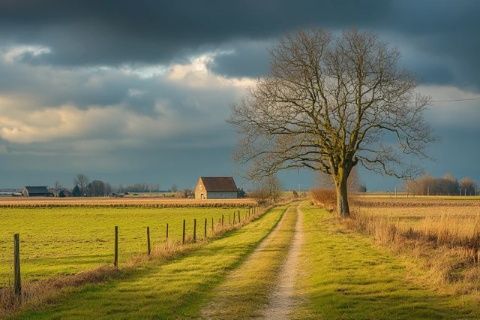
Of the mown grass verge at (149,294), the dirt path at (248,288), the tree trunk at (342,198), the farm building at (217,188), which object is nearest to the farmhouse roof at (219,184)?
the farm building at (217,188)

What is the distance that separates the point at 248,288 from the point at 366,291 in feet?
9.78

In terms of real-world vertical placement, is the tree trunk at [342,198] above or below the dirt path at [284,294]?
above

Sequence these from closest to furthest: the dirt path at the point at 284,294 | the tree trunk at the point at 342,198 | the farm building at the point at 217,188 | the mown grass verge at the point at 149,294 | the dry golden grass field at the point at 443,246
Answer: the dirt path at the point at 284,294 < the mown grass verge at the point at 149,294 < the dry golden grass field at the point at 443,246 < the tree trunk at the point at 342,198 < the farm building at the point at 217,188

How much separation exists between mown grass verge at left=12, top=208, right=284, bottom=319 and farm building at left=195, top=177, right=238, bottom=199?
511 ft

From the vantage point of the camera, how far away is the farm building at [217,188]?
17625 cm

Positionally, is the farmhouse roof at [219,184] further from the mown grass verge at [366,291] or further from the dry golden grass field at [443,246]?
the mown grass verge at [366,291]

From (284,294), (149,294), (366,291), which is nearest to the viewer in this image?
(284,294)

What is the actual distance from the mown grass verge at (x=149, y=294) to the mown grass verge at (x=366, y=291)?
102 inches

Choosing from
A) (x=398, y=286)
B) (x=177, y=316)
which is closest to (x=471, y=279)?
(x=398, y=286)

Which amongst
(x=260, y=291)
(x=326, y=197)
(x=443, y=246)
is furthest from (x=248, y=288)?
(x=326, y=197)

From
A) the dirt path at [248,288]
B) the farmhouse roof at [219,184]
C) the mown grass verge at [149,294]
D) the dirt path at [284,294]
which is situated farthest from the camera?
the farmhouse roof at [219,184]

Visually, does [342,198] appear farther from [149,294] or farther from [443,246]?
[149,294]

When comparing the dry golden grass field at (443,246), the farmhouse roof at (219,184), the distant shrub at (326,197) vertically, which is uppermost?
the farmhouse roof at (219,184)

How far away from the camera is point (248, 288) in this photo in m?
14.4
